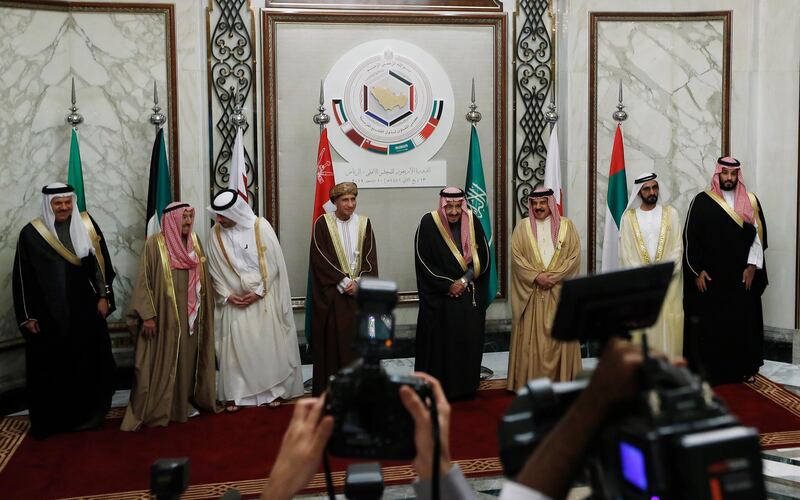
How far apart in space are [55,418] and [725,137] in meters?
5.60

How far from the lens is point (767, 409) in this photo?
573 cm

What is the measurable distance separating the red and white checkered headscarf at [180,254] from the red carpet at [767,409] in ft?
11.6

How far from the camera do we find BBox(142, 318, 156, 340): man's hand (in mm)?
5734

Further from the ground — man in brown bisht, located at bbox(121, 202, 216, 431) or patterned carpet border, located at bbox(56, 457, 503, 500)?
man in brown bisht, located at bbox(121, 202, 216, 431)

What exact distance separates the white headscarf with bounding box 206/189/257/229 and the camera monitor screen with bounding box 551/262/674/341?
4.87 m

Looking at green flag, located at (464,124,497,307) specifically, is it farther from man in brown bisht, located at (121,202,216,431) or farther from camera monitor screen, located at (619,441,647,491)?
camera monitor screen, located at (619,441,647,491)

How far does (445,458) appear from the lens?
5.50 ft

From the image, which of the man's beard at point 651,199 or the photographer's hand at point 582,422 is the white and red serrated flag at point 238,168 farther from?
the photographer's hand at point 582,422

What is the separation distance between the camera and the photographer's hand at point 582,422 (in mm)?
1216

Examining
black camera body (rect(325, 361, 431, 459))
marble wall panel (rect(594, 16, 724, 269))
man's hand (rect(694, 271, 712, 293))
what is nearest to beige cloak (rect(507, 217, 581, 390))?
man's hand (rect(694, 271, 712, 293))

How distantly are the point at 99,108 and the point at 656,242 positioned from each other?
14.1 ft

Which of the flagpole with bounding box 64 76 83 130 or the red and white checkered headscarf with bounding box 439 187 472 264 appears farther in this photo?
the red and white checkered headscarf with bounding box 439 187 472 264

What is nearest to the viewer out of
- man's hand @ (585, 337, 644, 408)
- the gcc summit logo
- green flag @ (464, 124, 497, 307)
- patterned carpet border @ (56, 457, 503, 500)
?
man's hand @ (585, 337, 644, 408)

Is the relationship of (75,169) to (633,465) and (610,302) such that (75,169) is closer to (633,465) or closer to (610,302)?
(610,302)
